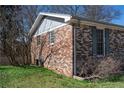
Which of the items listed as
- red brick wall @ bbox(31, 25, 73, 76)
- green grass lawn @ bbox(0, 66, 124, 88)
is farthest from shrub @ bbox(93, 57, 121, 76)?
red brick wall @ bbox(31, 25, 73, 76)

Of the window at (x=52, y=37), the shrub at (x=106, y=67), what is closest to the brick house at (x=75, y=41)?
the window at (x=52, y=37)

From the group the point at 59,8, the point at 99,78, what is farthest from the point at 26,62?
the point at 59,8

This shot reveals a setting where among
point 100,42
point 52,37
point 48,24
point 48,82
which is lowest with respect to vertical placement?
point 48,82

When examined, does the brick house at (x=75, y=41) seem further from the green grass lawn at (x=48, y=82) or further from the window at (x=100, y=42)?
the green grass lawn at (x=48, y=82)

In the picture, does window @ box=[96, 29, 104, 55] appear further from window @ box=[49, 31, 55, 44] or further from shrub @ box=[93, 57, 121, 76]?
window @ box=[49, 31, 55, 44]

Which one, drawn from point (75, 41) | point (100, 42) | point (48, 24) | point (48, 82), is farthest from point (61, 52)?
point (48, 82)

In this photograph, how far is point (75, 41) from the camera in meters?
15.1

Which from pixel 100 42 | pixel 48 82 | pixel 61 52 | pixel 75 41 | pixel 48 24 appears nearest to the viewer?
pixel 48 82

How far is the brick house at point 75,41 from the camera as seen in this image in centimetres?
1504

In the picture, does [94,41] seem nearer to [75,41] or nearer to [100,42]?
[100,42]

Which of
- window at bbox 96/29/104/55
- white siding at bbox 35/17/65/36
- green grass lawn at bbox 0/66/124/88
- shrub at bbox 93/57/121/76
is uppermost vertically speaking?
white siding at bbox 35/17/65/36

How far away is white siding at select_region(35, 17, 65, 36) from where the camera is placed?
17306mm

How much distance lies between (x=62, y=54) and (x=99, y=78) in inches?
131

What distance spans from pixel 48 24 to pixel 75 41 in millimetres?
4905
